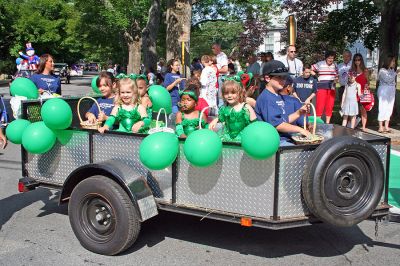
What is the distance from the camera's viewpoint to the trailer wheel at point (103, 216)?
429cm

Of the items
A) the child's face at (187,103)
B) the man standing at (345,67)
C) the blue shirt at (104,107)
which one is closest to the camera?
the child's face at (187,103)

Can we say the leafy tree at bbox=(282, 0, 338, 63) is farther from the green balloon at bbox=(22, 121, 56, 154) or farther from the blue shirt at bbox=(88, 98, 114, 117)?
the green balloon at bbox=(22, 121, 56, 154)

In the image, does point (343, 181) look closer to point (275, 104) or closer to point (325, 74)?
point (275, 104)

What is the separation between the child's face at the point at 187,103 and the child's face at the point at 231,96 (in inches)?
25.7

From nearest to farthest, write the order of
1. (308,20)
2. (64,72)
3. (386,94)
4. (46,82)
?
(46,82) < (386,94) < (308,20) < (64,72)

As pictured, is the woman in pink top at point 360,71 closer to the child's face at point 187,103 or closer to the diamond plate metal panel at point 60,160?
the child's face at point 187,103

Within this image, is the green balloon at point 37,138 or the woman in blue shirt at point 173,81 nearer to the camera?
the green balloon at point 37,138

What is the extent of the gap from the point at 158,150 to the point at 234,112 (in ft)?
2.83

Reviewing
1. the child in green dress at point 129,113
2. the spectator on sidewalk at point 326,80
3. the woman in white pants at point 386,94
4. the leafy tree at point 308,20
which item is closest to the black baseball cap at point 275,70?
the child in green dress at point 129,113

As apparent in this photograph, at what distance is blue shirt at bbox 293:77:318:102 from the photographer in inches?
399

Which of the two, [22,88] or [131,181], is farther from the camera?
[22,88]

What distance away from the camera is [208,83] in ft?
34.0

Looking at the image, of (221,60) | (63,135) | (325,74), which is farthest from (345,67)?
(63,135)

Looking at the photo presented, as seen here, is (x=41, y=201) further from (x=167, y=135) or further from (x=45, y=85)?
(x=167, y=135)
